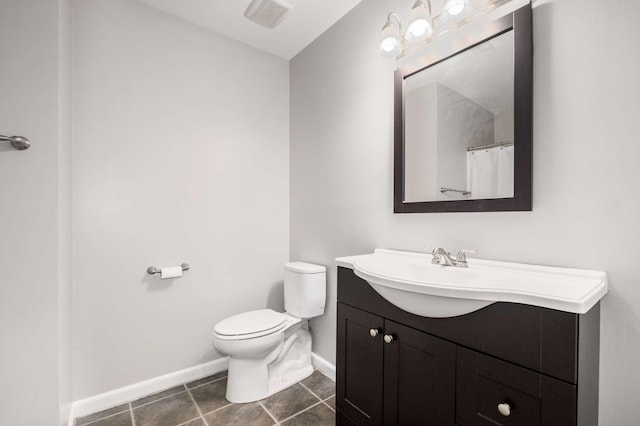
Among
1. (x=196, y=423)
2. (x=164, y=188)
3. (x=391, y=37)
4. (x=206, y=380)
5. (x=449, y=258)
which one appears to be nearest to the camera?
(x=449, y=258)

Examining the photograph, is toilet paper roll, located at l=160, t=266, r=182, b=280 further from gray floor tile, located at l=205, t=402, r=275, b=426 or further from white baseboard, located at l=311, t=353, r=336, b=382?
white baseboard, located at l=311, t=353, r=336, b=382

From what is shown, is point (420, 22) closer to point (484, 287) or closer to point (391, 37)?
point (391, 37)

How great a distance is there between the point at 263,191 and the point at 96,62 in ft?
4.13

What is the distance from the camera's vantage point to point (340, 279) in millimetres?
1413

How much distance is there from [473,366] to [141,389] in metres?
1.90

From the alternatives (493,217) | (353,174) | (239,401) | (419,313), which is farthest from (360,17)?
(239,401)

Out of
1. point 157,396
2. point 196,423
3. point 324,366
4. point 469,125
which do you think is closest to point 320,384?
point 324,366

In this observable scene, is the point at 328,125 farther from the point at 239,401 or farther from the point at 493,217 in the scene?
the point at 239,401

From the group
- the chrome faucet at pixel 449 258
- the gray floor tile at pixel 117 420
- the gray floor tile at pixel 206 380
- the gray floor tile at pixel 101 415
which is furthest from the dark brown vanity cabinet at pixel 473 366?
the gray floor tile at pixel 101 415

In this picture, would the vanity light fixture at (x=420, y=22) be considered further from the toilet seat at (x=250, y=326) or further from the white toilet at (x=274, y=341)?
the toilet seat at (x=250, y=326)

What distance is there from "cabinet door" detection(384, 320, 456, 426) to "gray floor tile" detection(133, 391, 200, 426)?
45.1 inches

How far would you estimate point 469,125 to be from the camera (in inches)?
51.6

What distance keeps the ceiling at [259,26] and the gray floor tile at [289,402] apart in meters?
2.42

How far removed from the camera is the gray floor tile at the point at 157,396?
173 centimetres
